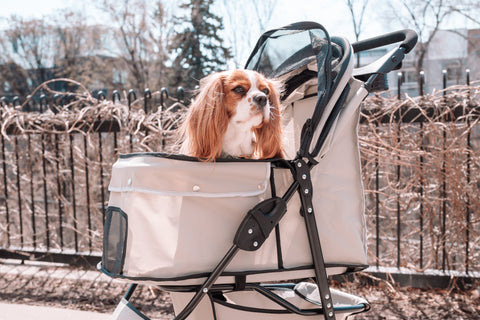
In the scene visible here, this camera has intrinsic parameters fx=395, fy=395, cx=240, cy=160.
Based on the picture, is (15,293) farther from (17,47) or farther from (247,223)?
(17,47)

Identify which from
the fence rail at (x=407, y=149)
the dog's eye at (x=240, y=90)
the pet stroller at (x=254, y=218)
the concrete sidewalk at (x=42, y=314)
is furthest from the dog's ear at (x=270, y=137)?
the concrete sidewalk at (x=42, y=314)

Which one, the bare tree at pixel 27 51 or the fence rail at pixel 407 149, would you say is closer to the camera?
the fence rail at pixel 407 149

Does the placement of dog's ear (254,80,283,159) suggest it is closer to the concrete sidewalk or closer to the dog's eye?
the dog's eye

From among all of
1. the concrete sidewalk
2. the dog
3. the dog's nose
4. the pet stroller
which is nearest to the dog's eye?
the dog

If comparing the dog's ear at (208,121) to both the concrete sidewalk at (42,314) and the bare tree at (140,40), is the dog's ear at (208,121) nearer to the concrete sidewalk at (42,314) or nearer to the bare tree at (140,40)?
the concrete sidewalk at (42,314)

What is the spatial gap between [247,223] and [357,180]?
508 millimetres

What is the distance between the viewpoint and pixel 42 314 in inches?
105

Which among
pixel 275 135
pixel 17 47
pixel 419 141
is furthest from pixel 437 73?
pixel 17 47

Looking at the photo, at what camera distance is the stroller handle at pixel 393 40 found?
5.52 feet

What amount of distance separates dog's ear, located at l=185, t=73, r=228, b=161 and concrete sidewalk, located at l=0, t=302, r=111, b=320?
165 centimetres

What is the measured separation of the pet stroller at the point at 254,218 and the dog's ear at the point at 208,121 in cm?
22

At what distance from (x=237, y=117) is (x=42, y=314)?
2.02 m

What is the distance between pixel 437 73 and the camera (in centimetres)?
2239

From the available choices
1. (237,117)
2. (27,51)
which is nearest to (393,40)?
(237,117)
